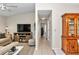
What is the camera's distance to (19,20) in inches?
374

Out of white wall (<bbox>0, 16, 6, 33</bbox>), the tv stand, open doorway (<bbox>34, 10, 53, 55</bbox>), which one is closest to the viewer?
open doorway (<bbox>34, 10, 53, 55</bbox>)

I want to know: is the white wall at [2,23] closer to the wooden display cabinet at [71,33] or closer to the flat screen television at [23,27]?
the flat screen television at [23,27]

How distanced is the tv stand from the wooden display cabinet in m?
4.61

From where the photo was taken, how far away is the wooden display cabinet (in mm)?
4652

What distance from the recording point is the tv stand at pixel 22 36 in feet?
28.9

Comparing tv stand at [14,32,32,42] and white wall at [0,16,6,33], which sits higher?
white wall at [0,16,6,33]

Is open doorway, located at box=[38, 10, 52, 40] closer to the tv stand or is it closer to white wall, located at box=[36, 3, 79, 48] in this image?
white wall, located at box=[36, 3, 79, 48]

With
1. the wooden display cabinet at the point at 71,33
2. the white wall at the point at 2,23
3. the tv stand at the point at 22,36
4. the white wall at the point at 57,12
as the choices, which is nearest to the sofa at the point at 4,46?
the white wall at the point at 57,12

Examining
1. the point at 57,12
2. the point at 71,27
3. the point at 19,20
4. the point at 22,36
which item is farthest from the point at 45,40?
the point at 71,27

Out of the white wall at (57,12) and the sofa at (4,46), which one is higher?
the white wall at (57,12)

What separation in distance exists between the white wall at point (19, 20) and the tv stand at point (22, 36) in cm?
47

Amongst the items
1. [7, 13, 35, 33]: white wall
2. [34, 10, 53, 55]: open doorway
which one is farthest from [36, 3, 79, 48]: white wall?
[7, 13, 35, 33]: white wall

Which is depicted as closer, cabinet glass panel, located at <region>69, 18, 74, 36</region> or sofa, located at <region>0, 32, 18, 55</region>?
sofa, located at <region>0, 32, 18, 55</region>

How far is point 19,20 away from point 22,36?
125 cm
